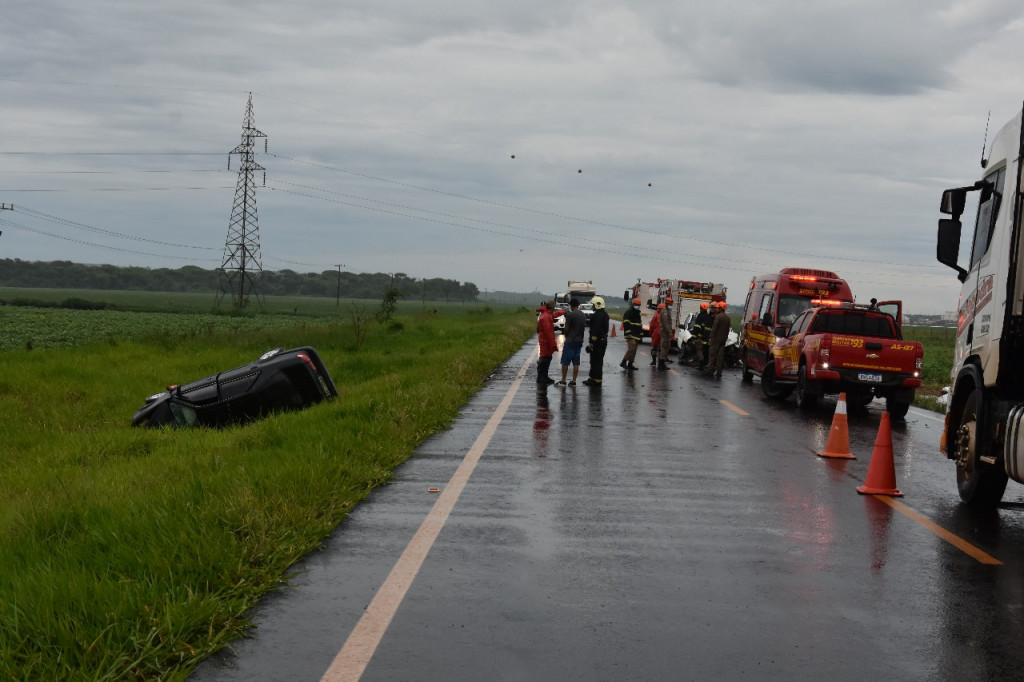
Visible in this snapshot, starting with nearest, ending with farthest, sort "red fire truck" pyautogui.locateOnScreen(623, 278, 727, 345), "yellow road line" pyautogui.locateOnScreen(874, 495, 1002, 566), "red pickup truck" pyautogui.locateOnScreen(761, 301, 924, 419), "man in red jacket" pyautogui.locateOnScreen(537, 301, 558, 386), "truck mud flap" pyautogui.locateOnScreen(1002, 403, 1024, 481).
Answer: "yellow road line" pyautogui.locateOnScreen(874, 495, 1002, 566) → "truck mud flap" pyautogui.locateOnScreen(1002, 403, 1024, 481) → "red pickup truck" pyautogui.locateOnScreen(761, 301, 924, 419) → "man in red jacket" pyautogui.locateOnScreen(537, 301, 558, 386) → "red fire truck" pyautogui.locateOnScreen(623, 278, 727, 345)

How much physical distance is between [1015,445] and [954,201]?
265 centimetres

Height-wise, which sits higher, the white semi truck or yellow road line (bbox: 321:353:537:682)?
the white semi truck

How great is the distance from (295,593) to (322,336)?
112 feet

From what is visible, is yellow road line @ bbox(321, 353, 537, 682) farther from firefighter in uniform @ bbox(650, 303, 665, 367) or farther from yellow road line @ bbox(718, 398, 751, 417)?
firefighter in uniform @ bbox(650, 303, 665, 367)

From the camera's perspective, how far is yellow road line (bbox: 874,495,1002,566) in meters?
7.54

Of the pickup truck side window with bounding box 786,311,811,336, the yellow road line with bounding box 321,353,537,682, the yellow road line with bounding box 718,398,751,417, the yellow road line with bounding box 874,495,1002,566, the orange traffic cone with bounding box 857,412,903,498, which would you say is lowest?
the yellow road line with bounding box 718,398,751,417

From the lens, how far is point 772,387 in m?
21.0

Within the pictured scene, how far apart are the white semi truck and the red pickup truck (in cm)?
791

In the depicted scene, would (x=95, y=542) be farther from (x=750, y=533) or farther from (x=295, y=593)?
(x=750, y=533)

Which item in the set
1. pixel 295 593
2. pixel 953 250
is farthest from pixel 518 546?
pixel 953 250

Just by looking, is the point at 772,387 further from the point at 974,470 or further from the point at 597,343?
the point at 974,470

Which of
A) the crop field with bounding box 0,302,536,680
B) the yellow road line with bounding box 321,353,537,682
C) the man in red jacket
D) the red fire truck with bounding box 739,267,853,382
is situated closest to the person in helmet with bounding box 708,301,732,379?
the red fire truck with bounding box 739,267,853,382

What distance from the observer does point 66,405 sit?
1856 cm

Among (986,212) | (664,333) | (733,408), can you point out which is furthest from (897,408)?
(664,333)
